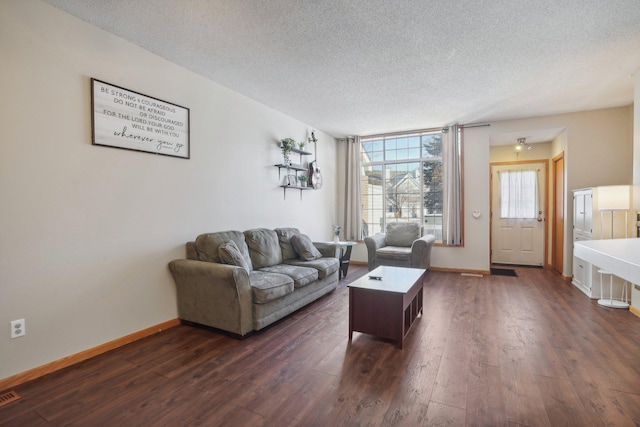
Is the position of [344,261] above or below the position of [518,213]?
below

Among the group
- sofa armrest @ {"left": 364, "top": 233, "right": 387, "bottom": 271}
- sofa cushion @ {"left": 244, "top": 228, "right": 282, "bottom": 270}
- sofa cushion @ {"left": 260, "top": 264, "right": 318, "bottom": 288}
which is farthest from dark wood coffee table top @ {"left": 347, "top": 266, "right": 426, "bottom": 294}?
sofa armrest @ {"left": 364, "top": 233, "right": 387, "bottom": 271}

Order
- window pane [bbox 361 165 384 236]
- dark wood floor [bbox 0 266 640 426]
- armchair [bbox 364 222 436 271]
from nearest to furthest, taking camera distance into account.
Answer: dark wood floor [bbox 0 266 640 426] < armchair [bbox 364 222 436 271] < window pane [bbox 361 165 384 236]

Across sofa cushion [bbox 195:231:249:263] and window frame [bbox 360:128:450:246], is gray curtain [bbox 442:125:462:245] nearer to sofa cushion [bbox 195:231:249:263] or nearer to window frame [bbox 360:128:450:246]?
window frame [bbox 360:128:450:246]

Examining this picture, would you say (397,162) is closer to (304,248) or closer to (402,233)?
(402,233)

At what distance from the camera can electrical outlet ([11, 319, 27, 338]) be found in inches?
78.2

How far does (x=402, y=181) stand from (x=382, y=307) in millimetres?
3759

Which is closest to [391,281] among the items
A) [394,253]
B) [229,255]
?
[229,255]

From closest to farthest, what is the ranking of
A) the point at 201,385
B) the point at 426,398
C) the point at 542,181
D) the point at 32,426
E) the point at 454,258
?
the point at 32,426 → the point at 426,398 → the point at 201,385 → the point at 454,258 → the point at 542,181

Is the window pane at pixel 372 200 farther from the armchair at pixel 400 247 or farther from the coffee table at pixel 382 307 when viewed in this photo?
the coffee table at pixel 382 307

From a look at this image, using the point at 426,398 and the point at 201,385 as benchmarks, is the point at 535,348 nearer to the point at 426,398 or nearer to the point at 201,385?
the point at 426,398

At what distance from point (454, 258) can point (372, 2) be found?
4.44m

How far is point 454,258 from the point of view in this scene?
17.6 ft

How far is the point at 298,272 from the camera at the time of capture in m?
3.25

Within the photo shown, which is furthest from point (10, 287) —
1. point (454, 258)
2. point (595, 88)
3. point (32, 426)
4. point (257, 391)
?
point (595, 88)
